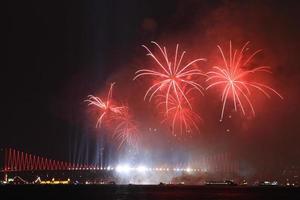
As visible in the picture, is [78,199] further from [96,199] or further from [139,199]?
[139,199]

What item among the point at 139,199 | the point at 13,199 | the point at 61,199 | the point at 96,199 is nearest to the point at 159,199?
the point at 139,199

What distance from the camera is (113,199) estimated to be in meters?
129

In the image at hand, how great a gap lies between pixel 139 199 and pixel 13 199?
94.0 ft

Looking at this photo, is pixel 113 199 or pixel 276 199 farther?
pixel 276 199

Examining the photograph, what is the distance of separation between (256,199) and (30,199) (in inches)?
2129

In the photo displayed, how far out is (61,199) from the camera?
427ft

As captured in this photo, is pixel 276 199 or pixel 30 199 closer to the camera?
pixel 30 199

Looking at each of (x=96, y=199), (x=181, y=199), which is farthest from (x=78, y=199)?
(x=181, y=199)

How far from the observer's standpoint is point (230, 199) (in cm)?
13212

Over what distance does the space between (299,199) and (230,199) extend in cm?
1646

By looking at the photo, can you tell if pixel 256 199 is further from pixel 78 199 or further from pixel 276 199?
pixel 78 199

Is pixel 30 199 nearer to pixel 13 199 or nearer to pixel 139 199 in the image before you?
pixel 13 199

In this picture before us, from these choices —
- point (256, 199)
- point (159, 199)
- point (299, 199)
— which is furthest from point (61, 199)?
point (299, 199)

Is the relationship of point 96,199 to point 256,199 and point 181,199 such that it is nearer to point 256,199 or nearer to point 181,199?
point 181,199
